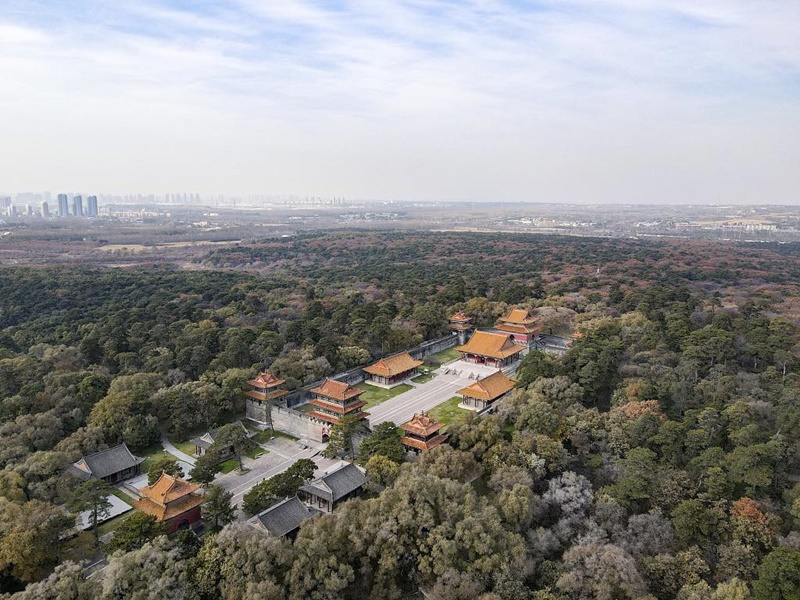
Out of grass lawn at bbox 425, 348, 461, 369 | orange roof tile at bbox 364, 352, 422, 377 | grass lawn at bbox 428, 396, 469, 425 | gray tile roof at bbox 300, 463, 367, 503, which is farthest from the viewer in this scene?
grass lawn at bbox 425, 348, 461, 369

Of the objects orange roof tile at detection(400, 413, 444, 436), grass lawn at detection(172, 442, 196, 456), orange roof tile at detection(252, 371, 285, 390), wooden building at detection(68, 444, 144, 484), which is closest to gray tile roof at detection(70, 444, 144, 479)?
wooden building at detection(68, 444, 144, 484)

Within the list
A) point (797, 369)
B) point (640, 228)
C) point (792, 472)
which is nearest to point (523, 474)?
point (792, 472)

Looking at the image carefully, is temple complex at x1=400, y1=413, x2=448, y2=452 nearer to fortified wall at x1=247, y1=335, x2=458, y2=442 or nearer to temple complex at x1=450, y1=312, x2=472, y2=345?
fortified wall at x1=247, y1=335, x2=458, y2=442

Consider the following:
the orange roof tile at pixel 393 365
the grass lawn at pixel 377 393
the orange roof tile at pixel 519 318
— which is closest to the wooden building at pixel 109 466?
the grass lawn at pixel 377 393

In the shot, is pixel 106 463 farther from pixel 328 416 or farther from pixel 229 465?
pixel 328 416

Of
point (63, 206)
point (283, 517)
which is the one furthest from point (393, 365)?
point (63, 206)

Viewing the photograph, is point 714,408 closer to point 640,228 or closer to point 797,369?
point 797,369

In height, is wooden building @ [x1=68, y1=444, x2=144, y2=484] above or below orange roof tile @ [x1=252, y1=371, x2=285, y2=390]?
below
